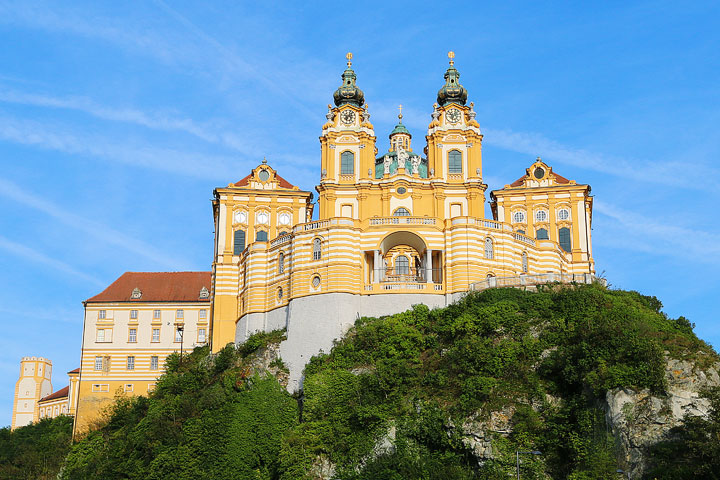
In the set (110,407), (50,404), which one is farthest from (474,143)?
(50,404)

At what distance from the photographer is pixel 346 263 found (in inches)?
2731

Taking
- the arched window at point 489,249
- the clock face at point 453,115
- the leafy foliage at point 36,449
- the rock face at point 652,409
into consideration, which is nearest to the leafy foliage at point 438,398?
the rock face at point 652,409

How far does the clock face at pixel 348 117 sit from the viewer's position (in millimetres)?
80375

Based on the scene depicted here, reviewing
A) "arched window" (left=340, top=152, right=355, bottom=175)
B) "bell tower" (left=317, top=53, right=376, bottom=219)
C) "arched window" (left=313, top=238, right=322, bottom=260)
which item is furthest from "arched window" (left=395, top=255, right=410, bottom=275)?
"arched window" (left=340, top=152, right=355, bottom=175)

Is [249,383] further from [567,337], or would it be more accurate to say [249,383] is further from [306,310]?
[567,337]

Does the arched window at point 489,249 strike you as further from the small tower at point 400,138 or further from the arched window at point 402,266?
the small tower at point 400,138

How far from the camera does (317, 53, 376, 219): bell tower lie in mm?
78312

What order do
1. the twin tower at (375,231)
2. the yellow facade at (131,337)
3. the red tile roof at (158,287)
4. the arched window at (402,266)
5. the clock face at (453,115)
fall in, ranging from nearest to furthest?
the twin tower at (375,231) < the arched window at (402,266) < the clock face at (453,115) < the yellow facade at (131,337) < the red tile roof at (158,287)

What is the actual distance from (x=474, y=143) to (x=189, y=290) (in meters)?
31.1

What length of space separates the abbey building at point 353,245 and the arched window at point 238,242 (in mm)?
87

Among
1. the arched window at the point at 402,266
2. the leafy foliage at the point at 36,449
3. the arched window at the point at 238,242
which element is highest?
the arched window at the point at 238,242

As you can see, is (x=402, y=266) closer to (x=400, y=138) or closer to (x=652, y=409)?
(x=400, y=138)

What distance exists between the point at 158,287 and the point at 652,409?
178 feet

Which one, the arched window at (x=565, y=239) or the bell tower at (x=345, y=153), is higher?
the bell tower at (x=345, y=153)
